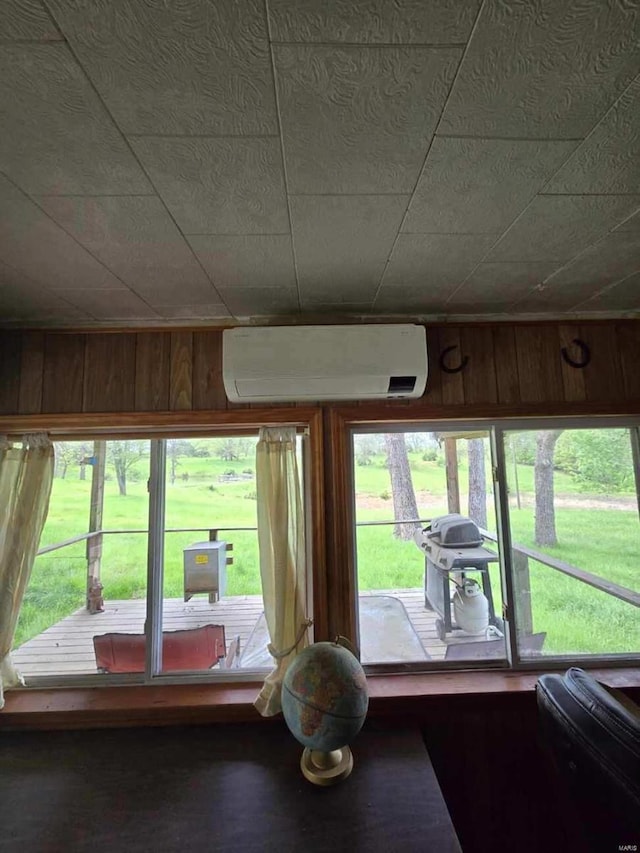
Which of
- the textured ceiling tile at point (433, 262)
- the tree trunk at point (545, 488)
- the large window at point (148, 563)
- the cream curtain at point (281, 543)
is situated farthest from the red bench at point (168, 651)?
the textured ceiling tile at point (433, 262)

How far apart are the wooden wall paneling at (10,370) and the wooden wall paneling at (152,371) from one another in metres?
0.54

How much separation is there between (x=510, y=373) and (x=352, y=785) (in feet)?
5.73

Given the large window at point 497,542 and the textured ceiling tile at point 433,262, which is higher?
the textured ceiling tile at point 433,262

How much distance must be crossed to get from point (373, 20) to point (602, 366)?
5.82 feet

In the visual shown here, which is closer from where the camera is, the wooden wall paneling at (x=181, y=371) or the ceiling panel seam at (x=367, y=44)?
the ceiling panel seam at (x=367, y=44)

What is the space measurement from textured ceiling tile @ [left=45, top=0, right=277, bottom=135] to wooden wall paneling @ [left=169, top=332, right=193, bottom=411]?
104 cm

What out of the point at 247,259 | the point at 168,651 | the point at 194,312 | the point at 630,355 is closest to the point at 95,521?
the point at 168,651

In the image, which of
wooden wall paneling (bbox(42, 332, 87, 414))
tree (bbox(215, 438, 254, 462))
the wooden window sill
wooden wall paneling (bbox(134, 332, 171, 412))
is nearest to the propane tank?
the wooden window sill

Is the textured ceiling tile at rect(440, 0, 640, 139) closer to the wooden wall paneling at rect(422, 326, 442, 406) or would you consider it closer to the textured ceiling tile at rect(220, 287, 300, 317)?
the textured ceiling tile at rect(220, 287, 300, 317)

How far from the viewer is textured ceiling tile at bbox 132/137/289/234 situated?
2.68 feet

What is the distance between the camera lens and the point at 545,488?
1.88 metres

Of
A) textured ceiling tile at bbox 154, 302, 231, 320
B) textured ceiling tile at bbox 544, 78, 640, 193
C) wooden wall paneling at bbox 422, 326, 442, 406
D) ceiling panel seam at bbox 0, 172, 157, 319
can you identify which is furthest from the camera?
wooden wall paneling at bbox 422, 326, 442, 406

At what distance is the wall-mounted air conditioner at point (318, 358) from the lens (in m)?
1.57

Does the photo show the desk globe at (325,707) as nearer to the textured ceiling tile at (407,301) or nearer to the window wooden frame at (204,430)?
the window wooden frame at (204,430)
